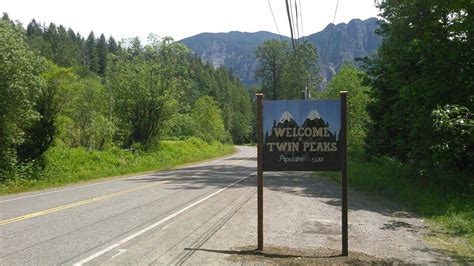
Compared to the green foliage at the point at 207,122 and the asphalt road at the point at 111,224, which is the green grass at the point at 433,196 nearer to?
the asphalt road at the point at 111,224

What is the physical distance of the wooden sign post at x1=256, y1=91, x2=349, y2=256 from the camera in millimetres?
7609

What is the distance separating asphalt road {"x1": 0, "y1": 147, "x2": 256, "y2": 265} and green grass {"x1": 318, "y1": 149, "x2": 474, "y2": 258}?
4.58 metres

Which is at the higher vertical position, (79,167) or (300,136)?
(300,136)

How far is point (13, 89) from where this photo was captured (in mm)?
18344

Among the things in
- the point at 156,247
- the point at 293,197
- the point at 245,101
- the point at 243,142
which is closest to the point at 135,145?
the point at 293,197

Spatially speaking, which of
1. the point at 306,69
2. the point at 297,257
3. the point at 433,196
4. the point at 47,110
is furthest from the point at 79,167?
the point at 306,69

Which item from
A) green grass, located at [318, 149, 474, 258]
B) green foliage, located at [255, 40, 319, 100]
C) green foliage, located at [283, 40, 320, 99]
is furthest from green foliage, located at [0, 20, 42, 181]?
green foliage, located at [255, 40, 319, 100]

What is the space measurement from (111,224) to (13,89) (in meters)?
11.4

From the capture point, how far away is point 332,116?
7.66 metres

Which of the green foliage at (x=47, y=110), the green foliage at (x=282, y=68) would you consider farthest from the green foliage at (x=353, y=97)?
the green foliage at (x=47, y=110)

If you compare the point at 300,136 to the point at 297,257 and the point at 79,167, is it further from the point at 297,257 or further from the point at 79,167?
the point at 79,167

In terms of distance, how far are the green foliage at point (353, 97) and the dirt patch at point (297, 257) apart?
36387mm

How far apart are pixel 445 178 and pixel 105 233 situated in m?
11.8

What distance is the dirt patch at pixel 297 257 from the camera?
684 centimetres
